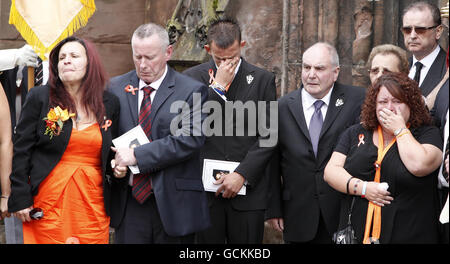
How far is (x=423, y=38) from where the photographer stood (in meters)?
6.14

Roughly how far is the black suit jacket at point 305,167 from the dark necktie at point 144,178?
3.90 feet

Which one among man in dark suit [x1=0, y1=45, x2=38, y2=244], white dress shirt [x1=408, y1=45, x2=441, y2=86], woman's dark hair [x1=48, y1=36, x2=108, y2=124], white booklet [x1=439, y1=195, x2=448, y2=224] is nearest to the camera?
white booklet [x1=439, y1=195, x2=448, y2=224]

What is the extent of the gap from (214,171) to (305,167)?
716 millimetres

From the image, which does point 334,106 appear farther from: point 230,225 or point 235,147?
point 230,225

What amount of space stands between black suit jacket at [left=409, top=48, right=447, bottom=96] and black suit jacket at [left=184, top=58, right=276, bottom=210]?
1.21m

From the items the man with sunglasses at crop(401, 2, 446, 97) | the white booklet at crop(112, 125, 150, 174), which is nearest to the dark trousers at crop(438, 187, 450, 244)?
the man with sunglasses at crop(401, 2, 446, 97)

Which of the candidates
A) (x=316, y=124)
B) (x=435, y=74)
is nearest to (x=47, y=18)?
(x=316, y=124)

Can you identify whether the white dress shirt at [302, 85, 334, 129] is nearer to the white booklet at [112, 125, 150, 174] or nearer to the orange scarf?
the orange scarf

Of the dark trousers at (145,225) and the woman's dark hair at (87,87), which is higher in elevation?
the woman's dark hair at (87,87)

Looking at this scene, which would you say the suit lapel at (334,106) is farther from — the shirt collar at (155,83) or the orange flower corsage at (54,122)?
the orange flower corsage at (54,122)

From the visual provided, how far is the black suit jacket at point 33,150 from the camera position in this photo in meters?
5.45

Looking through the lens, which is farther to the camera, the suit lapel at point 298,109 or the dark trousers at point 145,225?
the suit lapel at point 298,109

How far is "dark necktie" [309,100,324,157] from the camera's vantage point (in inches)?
246

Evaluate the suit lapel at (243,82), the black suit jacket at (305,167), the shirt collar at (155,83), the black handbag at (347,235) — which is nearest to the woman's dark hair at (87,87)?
the shirt collar at (155,83)
